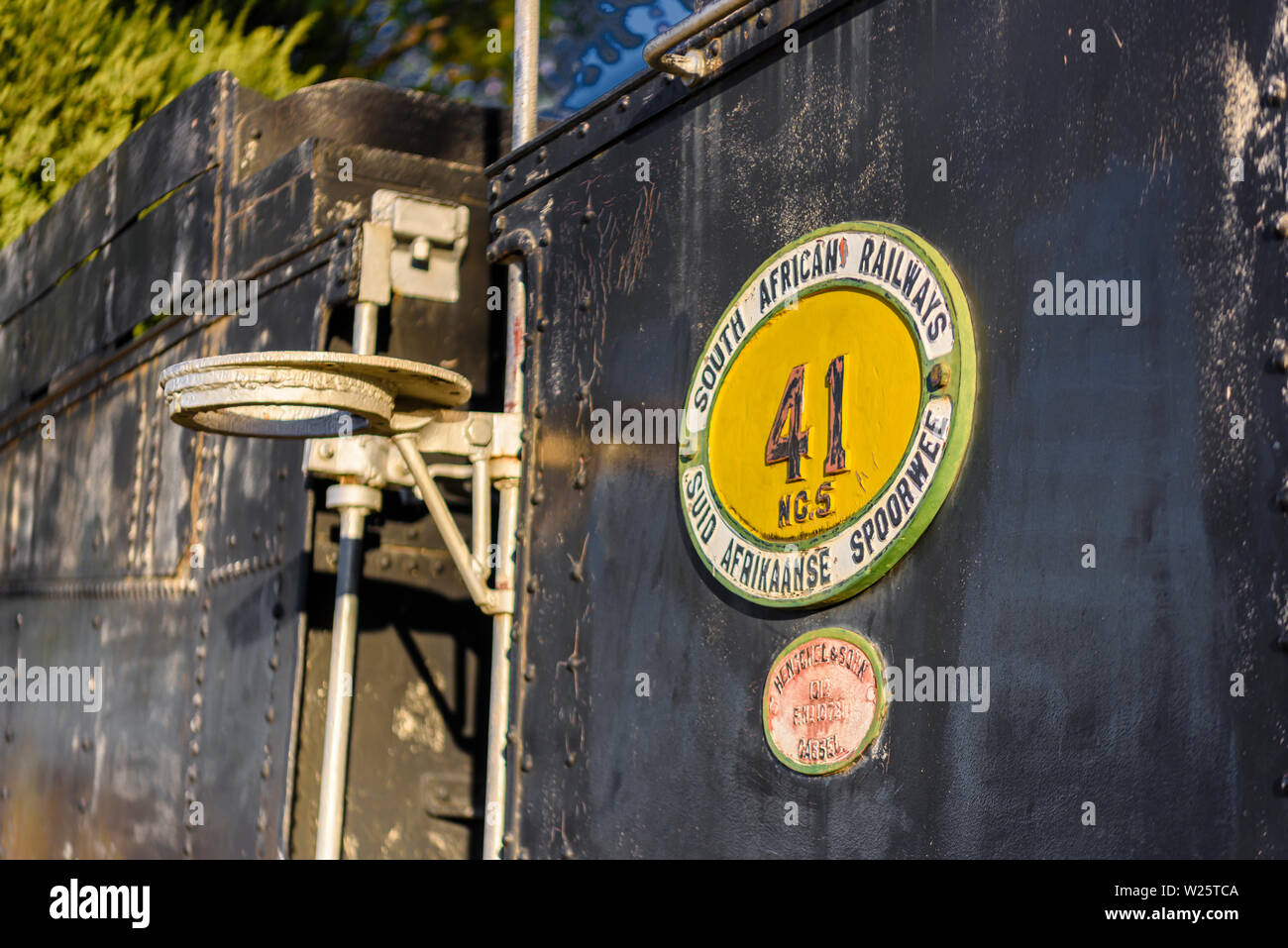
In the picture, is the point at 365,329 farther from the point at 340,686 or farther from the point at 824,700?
the point at 824,700

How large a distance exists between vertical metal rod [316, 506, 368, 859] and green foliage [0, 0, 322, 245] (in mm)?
9878

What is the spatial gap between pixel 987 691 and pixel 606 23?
350cm

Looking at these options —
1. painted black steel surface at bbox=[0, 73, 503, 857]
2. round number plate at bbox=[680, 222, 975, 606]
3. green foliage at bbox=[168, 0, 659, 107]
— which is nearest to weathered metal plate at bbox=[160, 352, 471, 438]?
painted black steel surface at bbox=[0, 73, 503, 857]

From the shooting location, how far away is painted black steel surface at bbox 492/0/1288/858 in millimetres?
2086

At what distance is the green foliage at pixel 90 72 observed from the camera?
13.7m

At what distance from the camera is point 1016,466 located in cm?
242

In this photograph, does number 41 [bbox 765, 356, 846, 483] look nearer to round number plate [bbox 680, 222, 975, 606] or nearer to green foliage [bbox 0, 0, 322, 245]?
round number plate [bbox 680, 222, 975, 606]

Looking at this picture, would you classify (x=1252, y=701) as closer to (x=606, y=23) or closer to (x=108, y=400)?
(x=606, y=23)

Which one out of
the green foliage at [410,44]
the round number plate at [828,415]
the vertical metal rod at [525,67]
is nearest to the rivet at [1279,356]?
the round number plate at [828,415]

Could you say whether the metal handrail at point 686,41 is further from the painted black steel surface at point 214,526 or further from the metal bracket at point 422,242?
the painted black steel surface at point 214,526

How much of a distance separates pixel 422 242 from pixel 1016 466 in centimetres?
256

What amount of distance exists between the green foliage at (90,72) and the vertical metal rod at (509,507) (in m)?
9.89

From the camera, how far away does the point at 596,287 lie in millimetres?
3748

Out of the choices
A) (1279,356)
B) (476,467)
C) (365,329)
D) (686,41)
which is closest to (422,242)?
(365,329)
